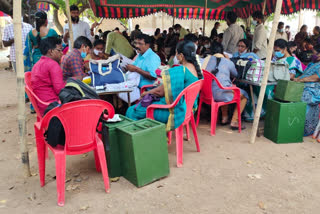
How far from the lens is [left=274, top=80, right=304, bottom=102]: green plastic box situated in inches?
142

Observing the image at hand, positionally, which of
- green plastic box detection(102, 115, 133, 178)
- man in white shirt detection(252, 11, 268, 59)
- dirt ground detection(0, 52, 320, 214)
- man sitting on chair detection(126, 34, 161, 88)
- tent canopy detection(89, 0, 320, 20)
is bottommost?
dirt ground detection(0, 52, 320, 214)

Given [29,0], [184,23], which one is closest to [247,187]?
[29,0]

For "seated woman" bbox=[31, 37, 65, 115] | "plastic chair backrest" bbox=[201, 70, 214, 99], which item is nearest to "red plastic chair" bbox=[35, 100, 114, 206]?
"seated woman" bbox=[31, 37, 65, 115]

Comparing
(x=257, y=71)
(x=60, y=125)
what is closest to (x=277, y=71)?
(x=257, y=71)

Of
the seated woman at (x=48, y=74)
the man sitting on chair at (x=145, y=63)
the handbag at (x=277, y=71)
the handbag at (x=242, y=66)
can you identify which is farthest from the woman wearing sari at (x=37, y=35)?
the handbag at (x=277, y=71)

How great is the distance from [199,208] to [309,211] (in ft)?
3.10

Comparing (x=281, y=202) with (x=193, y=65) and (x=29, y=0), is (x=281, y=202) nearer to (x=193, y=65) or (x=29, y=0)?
(x=193, y=65)

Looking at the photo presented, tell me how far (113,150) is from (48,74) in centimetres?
111

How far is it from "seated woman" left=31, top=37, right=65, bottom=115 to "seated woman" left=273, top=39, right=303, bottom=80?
11.0 feet

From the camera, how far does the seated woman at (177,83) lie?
2.97 m

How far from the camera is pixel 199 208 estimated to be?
2.40m

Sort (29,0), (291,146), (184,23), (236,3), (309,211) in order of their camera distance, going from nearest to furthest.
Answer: (309,211) → (291,146) → (29,0) → (236,3) → (184,23)

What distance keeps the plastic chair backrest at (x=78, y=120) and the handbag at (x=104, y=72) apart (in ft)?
4.74

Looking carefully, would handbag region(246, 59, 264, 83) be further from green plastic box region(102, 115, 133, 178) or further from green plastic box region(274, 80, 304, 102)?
green plastic box region(102, 115, 133, 178)
